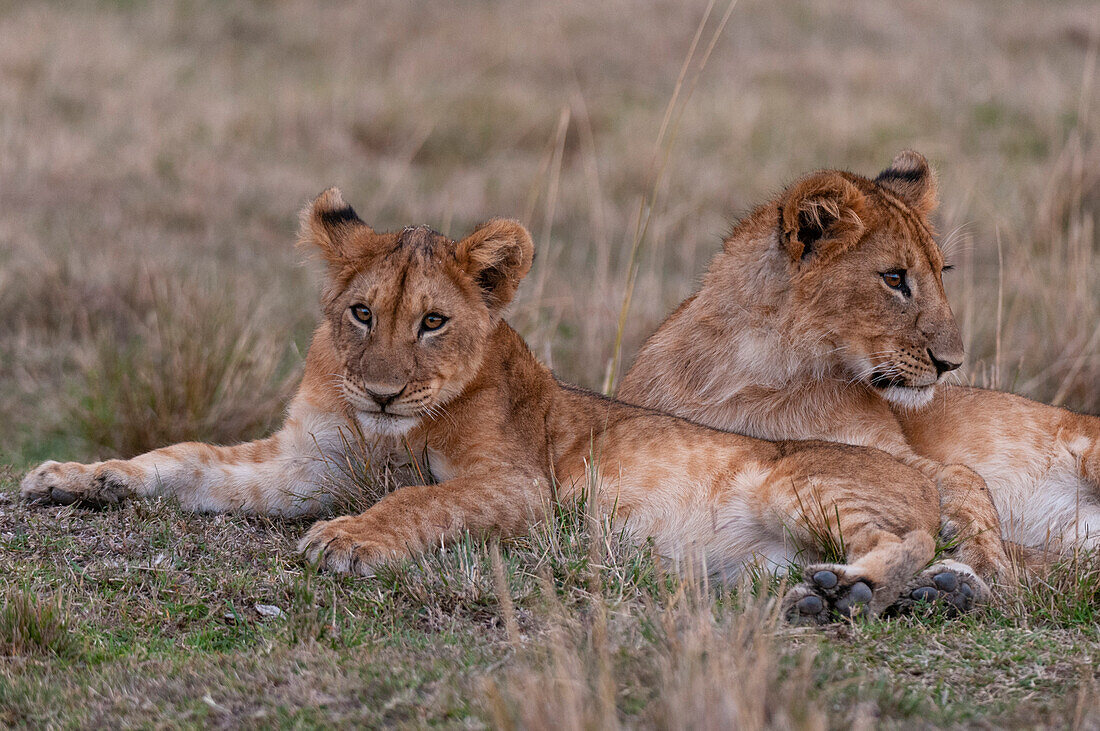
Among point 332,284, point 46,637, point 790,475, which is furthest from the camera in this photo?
point 332,284

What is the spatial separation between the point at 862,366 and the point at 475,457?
1.53 meters

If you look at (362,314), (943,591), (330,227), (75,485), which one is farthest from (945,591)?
(75,485)

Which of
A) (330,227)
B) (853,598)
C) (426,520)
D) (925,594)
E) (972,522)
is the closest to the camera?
(853,598)

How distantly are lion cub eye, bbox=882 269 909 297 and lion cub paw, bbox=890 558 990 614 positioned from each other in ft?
4.09

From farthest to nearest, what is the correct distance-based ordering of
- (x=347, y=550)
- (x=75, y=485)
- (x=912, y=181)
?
(x=912, y=181) < (x=75, y=485) < (x=347, y=550)

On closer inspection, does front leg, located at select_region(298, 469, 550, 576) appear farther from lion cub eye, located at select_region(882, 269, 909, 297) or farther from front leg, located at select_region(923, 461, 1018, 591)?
lion cub eye, located at select_region(882, 269, 909, 297)

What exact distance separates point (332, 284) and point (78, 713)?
6.54 feet

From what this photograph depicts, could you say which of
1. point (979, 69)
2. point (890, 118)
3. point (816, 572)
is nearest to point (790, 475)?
point (816, 572)

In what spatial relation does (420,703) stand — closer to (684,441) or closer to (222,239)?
(684,441)

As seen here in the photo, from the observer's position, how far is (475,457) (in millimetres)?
4215

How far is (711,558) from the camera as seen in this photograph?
13.7 feet

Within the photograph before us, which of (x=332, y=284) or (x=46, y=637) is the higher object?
(x=332, y=284)

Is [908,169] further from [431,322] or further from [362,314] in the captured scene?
[362,314]

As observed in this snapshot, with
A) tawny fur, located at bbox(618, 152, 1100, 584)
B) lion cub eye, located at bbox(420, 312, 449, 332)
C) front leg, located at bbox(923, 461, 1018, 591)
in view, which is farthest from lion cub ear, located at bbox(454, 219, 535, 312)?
front leg, located at bbox(923, 461, 1018, 591)
